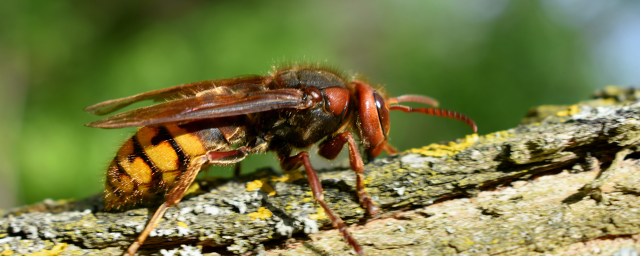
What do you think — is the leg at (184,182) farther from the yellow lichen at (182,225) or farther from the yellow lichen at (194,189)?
the yellow lichen at (194,189)

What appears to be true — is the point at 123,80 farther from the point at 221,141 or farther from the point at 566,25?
the point at 566,25

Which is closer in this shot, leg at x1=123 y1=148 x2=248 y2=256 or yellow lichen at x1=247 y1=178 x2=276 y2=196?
leg at x1=123 y1=148 x2=248 y2=256

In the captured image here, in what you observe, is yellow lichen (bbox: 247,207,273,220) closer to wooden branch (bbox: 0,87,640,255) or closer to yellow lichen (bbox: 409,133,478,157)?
wooden branch (bbox: 0,87,640,255)

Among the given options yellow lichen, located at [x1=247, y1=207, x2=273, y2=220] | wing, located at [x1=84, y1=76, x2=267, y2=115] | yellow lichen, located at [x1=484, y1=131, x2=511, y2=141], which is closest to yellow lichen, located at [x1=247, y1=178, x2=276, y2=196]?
yellow lichen, located at [x1=247, y1=207, x2=273, y2=220]

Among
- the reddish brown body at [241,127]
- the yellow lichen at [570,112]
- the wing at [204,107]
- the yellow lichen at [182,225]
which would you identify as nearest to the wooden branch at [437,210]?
the yellow lichen at [182,225]

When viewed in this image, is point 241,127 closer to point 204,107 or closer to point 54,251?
point 204,107

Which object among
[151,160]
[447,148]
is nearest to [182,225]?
[151,160]
